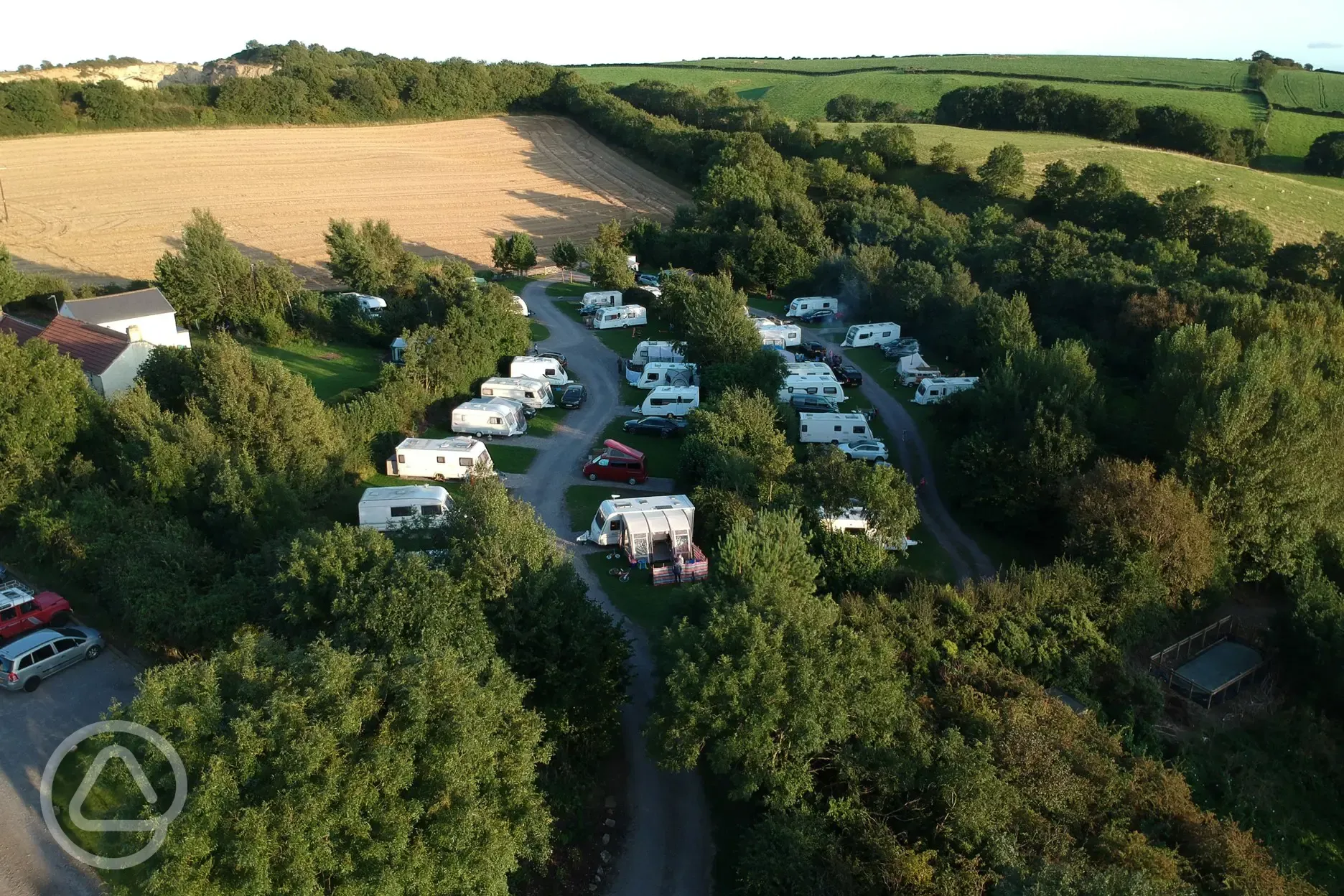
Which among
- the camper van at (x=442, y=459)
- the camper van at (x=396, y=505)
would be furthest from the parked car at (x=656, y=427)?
the camper van at (x=396, y=505)

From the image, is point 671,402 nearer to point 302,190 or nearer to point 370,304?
point 370,304

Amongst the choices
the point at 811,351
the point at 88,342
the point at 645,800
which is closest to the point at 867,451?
the point at 811,351

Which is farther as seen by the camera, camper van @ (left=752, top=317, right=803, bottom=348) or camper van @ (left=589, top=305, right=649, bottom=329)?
camper van @ (left=589, top=305, right=649, bottom=329)

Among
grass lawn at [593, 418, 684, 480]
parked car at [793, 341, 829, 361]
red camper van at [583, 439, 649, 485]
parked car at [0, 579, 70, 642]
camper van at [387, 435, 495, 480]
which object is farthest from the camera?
parked car at [793, 341, 829, 361]

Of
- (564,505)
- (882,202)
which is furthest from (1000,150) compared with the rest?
(564,505)

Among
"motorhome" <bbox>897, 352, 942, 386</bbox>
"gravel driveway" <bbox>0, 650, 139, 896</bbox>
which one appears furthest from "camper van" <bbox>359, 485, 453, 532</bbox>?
"motorhome" <bbox>897, 352, 942, 386</bbox>

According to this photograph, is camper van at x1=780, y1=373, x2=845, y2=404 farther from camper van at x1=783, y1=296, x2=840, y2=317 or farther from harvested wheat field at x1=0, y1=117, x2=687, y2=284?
harvested wheat field at x1=0, y1=117, x2=687, y2=284

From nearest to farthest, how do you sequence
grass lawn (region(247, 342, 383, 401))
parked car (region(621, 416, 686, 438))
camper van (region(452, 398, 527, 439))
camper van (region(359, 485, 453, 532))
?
camper van (region(359, 485, 453, 532))
camper van (region(452, 398, 527, 439))
parked car (region(621, 416, 686, 438))
grass lawn (region(247, 342, 383, 401))
